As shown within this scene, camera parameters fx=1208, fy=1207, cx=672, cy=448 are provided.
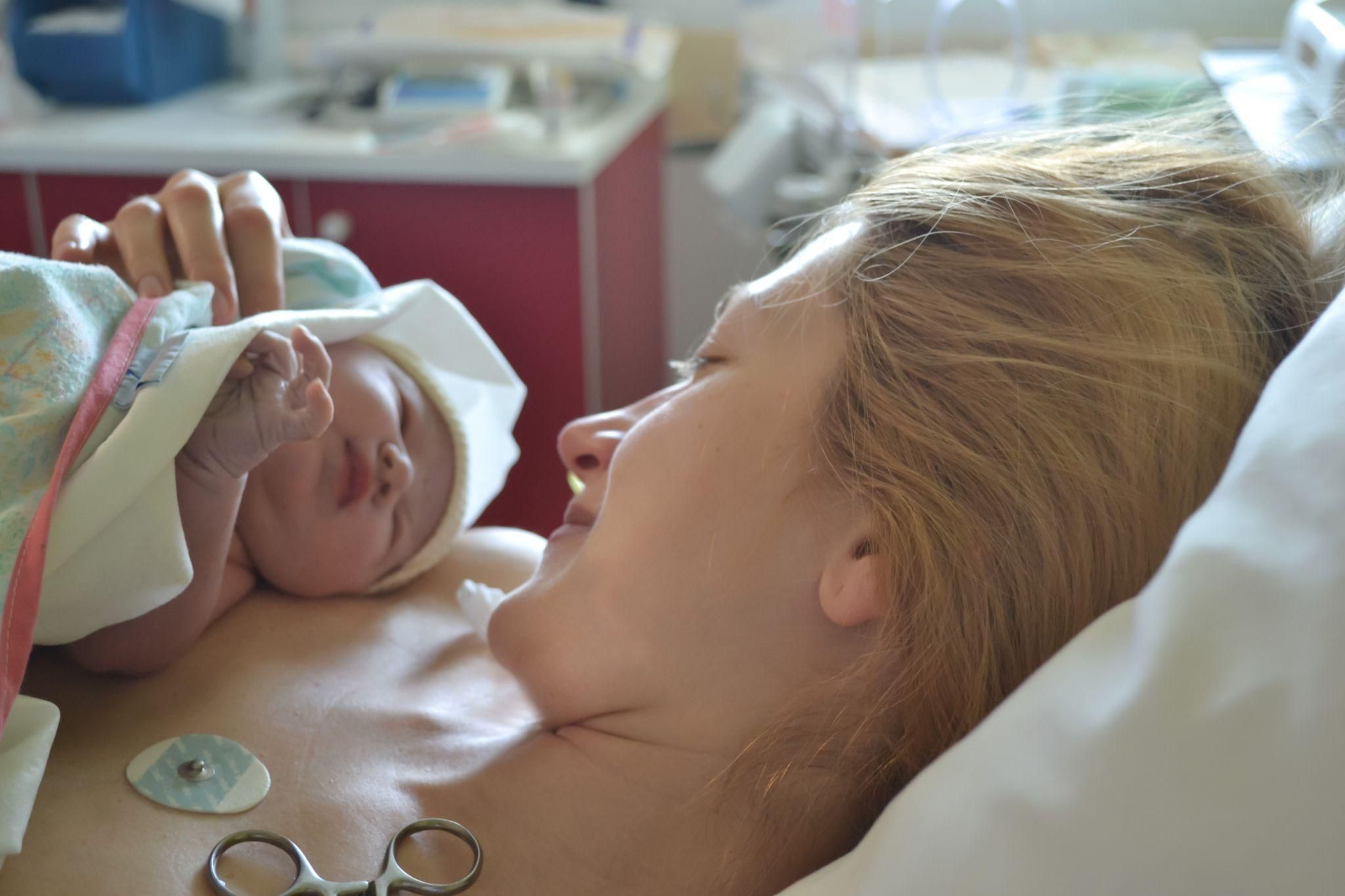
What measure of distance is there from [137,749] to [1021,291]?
62 cm

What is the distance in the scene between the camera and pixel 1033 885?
517 millimetres

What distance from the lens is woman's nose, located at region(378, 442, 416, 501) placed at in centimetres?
99

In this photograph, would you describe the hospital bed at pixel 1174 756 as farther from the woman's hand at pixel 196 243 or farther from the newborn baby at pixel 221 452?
the woman's hand at pixel 196 243

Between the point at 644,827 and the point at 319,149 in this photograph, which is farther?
the point at 319,149

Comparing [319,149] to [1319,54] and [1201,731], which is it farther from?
[1201,731]

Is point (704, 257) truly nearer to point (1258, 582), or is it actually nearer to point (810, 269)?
point (810, 269)

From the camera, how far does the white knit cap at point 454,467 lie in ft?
3.45

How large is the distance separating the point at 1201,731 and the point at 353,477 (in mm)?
683

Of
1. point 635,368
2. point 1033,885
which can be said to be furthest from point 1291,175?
point 635,368

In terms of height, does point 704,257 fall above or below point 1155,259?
below

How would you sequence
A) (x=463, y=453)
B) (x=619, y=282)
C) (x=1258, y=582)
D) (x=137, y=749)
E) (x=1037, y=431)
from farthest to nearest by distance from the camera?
(x=619, y=282), (x=463, y=453), (x=137, y=749), (x=1037, y=431), (x=1258, y=582)

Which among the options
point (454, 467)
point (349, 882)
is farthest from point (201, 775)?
point (454, 467)

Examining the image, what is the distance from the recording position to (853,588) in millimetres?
677

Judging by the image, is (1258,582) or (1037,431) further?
(1037,431)
